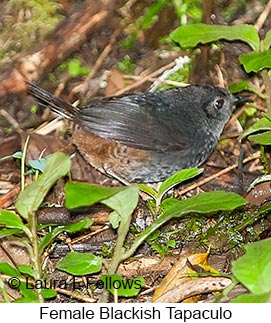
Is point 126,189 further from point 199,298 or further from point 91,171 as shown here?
point 91,171

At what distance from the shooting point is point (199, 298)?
3553 millimetres

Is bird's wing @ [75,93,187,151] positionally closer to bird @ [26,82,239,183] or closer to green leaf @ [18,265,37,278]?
bird @ [26,82,239,183]

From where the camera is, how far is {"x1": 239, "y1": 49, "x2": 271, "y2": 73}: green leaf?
14.4ft

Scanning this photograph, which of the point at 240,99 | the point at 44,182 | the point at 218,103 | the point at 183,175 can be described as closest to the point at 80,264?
the point at 44,182

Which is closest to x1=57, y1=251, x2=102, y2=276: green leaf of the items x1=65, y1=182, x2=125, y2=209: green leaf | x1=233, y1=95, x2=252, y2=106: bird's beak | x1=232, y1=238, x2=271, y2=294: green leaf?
x1=65, y1=182, x2=125, y2=209: green leaf

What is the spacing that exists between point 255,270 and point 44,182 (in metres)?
0.85

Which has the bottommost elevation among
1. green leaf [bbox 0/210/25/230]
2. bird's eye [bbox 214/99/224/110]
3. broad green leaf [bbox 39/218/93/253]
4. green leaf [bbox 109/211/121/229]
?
bird's eye [bbox 214/99/224/110]

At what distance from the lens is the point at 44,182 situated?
3.05m

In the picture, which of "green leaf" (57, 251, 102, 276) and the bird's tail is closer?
"green leaf" (57, 251, 102, 276)

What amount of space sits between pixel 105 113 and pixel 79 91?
1149 millimetres

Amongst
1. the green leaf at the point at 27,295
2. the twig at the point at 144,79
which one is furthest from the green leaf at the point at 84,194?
the twig at the point at 144,79

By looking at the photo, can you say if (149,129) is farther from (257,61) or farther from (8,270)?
(8,270)

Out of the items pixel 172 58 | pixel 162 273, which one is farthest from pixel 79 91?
pixel 162 273

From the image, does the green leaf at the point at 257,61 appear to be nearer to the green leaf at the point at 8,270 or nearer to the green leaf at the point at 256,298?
the green leaf at the point at 8,270
